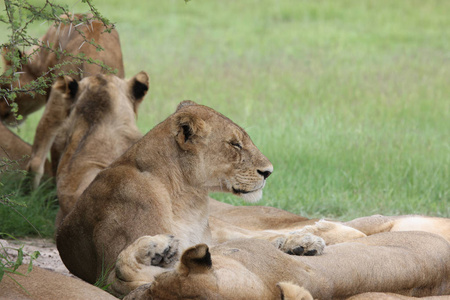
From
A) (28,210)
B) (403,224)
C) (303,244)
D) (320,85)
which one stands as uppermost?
(303,244)

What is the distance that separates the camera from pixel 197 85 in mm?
9977

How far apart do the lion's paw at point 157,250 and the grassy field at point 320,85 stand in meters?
2.76

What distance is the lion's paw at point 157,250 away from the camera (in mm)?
3256

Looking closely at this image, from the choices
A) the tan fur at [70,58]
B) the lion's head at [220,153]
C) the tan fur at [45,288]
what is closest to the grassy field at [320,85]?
the tan fur at [70,58]

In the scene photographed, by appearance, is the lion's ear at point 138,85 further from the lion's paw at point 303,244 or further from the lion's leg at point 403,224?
the lion's paw at point 303,244

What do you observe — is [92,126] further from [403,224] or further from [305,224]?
[403,224]

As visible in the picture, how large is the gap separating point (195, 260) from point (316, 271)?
2.55 feet

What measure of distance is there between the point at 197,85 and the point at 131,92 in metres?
4.76

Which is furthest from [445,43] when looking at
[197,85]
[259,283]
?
[259,283]

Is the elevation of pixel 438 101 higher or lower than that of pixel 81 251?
lower

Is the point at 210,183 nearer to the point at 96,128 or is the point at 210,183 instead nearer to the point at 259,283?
the point at 259,283

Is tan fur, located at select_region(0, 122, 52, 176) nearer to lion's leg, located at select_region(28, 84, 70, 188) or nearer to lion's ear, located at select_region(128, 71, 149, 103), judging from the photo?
lion's leg, located at select_region(28, 84, 70, 188)

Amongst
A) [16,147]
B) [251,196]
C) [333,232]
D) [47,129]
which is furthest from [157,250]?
[16,147]

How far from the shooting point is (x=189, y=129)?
12.2 ft
